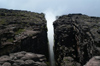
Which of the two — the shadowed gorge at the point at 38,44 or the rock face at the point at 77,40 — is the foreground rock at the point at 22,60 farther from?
the rock face at the point at 77,40

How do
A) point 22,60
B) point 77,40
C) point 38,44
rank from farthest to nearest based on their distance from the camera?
point 77,40
point 38,44
point 22,60

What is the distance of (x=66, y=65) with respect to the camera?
48.8 m

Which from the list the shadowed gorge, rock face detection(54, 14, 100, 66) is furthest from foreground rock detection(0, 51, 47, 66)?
rock face detection(54, 14, 100, 66)

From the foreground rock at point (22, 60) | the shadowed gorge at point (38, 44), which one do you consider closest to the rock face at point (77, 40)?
the shadowed gorge at point (38, 44)

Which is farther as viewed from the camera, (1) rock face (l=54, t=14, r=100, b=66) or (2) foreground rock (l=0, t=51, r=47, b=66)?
(1) rock face (l=54, t=14, r=100, b=66)

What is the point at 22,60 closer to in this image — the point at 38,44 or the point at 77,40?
the point at 38,44

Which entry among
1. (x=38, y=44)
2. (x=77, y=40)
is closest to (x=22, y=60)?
(x=38, y=44)

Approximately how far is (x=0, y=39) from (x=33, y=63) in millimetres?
18962

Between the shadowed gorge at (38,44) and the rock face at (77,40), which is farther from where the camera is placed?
the rock face at (77,40)

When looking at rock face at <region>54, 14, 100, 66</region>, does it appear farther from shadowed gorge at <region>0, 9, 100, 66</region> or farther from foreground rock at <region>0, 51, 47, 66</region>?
foreground rock at <region>0, 51, 47, 66</region>

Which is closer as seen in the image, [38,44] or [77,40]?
[38,44]

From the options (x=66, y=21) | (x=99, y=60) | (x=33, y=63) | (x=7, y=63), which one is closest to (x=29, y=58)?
(x=33, y=63)

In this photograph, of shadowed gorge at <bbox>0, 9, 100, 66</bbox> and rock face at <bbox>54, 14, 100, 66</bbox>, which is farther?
rock face at <bbox>54, 14, 100, 66</bbox>

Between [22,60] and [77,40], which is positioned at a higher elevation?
[77,40]
